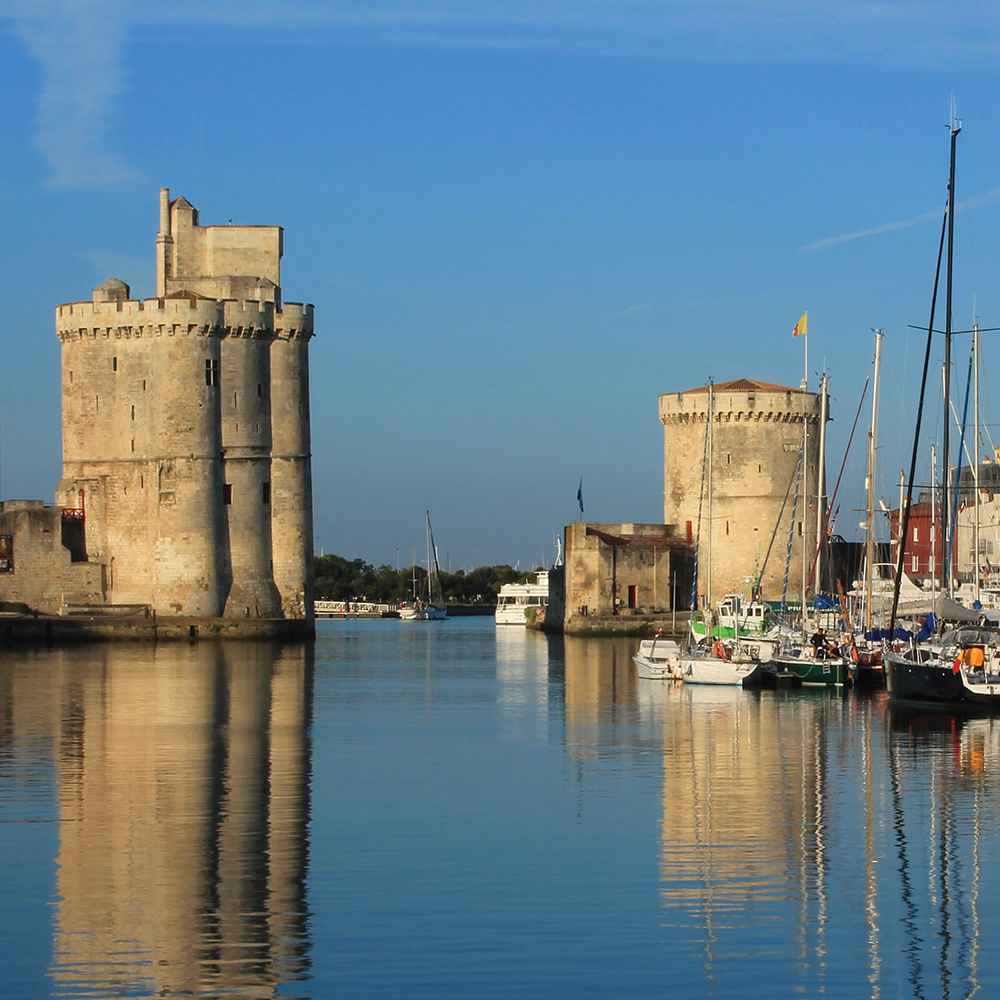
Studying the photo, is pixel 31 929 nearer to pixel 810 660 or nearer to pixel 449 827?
pixel 449 827

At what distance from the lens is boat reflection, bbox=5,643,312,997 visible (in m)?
9.54

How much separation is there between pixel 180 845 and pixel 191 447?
114 ft

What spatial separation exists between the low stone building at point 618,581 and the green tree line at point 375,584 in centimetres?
5723

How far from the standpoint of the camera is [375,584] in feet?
401

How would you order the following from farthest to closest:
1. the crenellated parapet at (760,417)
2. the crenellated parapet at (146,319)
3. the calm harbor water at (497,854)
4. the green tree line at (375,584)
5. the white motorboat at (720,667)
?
the green tree line at (375,584) → the crenellated parapet at (760,417) → the crenellated parapet at (146,319) → the white motorboat at (720,667) → the calm harbor water at (497,854)

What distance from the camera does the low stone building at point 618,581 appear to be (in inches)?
2265

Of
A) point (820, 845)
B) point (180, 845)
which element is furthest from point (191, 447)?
point (820, 845)

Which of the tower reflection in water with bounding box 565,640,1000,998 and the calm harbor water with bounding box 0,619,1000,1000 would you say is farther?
the tower reflection in water with bounding box 565,640,1000,998

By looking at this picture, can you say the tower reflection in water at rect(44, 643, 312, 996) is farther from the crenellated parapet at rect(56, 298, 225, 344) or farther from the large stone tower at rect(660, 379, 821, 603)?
the large stone tower at rect(660, 379, 821, 603)

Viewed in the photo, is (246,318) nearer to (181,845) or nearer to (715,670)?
(715,670)

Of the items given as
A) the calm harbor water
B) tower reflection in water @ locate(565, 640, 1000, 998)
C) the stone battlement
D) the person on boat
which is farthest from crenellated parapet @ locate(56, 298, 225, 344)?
tower reflection in water @ locate(565, 640, 1000, 998)

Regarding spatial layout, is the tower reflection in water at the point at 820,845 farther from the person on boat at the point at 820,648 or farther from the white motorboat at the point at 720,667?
the white motorboat at the point at 720,667

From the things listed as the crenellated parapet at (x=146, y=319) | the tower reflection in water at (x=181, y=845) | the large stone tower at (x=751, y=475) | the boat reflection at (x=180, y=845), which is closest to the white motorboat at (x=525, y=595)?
the large stone tower at (x=751, y=475)

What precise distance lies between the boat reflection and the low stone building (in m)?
30.7
